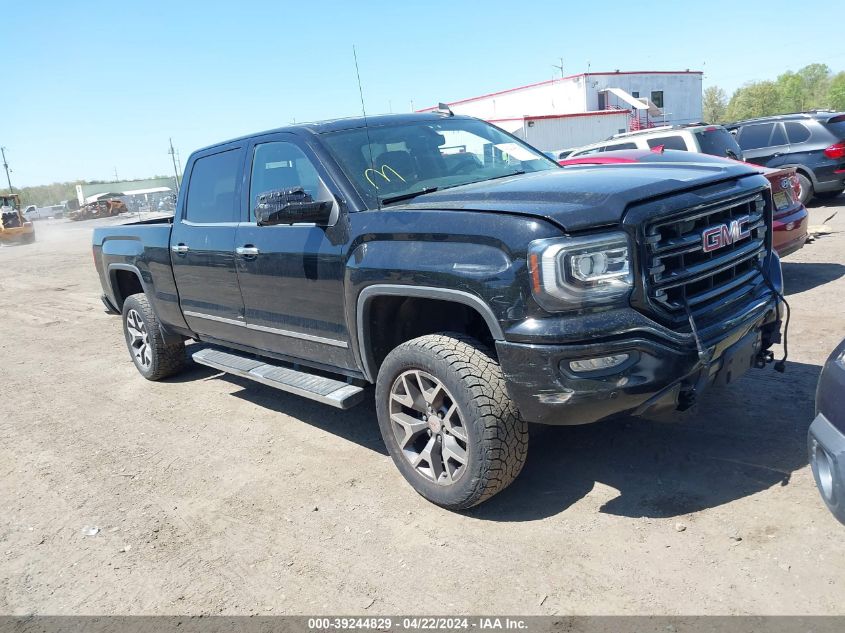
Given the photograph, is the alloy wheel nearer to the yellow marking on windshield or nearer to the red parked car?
the yellow marking on windshield

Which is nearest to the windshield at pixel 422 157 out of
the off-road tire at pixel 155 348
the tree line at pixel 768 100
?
the off-road tire at pixel 155 348

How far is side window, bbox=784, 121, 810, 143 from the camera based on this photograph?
38.5 feet

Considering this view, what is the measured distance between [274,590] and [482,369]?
1.38 m

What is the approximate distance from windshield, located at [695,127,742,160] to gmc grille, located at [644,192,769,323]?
7037 millimetres

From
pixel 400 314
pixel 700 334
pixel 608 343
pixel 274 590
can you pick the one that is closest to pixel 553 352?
pixel 608 343

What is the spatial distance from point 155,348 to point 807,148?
11.0 metres

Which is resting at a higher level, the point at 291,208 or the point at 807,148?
the point at 291,208

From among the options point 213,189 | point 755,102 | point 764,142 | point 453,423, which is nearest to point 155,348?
point 213,189

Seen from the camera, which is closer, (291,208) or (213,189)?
(291,208)

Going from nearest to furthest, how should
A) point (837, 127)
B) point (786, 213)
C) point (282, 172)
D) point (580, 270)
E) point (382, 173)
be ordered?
point (580, 270) < point (382, 173) < point (282, 172) < point (786, 213) < point (837, 127)

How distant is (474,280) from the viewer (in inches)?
121

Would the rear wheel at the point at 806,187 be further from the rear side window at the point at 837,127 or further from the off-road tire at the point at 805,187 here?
the rear side window at the point at 837,127

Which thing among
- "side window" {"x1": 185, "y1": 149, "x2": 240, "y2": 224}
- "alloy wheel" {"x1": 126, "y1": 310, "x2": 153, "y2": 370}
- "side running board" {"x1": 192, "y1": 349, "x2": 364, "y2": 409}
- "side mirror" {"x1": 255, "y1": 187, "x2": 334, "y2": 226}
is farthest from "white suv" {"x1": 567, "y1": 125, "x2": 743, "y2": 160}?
"side mirror" {"x1": 255, "y1": 187, "x2": 334, "y2": 226}

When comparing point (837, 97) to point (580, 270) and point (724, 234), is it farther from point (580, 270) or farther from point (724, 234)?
point (580, 270)
